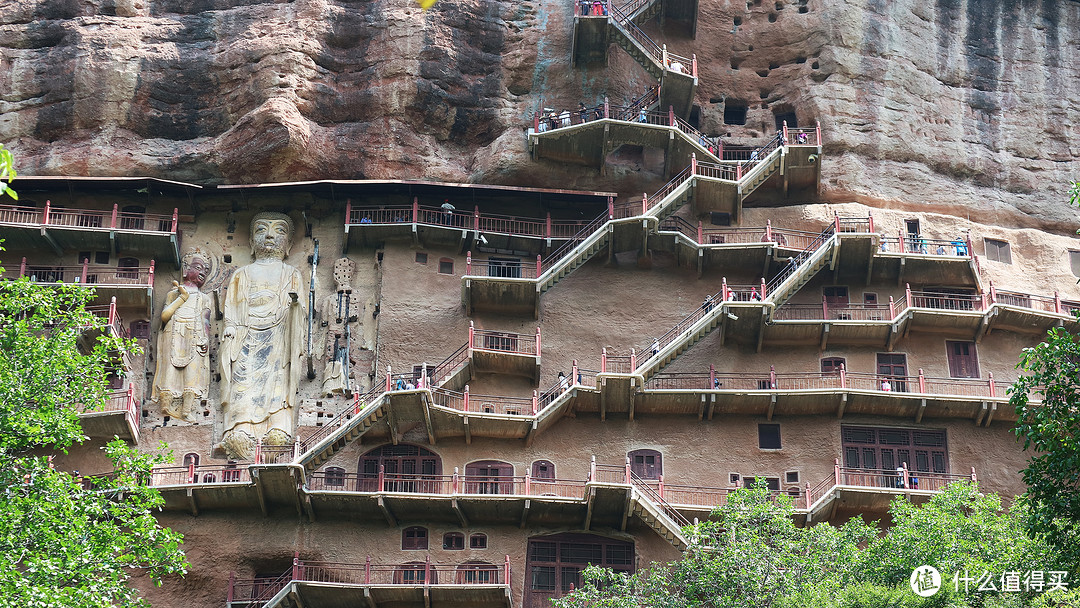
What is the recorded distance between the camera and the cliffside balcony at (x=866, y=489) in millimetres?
44344

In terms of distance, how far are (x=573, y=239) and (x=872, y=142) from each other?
1128 centimetres

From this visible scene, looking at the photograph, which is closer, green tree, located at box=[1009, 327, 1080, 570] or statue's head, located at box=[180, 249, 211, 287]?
green tree, located at box=[1009, 327, 1080, 570]

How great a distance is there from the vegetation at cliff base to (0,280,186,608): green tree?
35.2ft

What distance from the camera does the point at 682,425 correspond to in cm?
4719

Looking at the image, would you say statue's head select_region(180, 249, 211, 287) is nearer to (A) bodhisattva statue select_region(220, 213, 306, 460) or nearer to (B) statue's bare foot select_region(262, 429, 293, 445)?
(A) bodhisattva statue select_region(220, 213, 306, 460)

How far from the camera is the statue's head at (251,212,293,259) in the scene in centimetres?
4925


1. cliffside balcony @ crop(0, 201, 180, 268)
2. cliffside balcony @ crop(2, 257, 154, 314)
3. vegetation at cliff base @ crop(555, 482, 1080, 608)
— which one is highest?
cliffside balcony @ crop(0, 201, 180, 268)

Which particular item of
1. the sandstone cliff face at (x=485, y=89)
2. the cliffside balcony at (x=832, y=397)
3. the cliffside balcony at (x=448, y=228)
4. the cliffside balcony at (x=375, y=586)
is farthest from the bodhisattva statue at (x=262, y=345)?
the cliffside balcony at (x=832, y=397)

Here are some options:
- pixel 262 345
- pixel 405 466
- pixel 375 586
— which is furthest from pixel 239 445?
pixel 375 586

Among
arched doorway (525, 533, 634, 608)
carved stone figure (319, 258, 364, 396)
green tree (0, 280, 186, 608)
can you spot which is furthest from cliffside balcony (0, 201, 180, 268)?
arched doorway (525, 533, 634, 608)

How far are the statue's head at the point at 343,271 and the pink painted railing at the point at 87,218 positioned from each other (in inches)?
203

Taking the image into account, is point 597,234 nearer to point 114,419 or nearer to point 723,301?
point 723,301

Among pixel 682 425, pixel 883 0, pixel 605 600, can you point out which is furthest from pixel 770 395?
pixel 883 0

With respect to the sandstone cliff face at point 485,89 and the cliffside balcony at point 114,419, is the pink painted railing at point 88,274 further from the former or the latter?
the cliffside balcony at point 114,419
